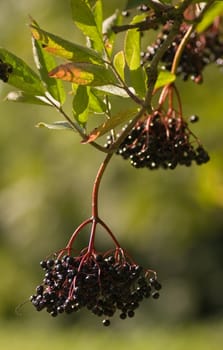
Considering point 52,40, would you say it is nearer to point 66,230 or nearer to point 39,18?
point 39,18

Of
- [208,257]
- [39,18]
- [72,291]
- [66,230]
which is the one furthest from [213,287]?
[72,291]

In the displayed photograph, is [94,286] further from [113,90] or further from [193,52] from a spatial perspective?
[193,52]

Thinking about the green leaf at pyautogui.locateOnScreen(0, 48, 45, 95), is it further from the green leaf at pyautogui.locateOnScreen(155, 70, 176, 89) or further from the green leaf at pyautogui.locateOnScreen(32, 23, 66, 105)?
the green leaf at pyautogui.locateOnScreen(155, 70, 176, 89)

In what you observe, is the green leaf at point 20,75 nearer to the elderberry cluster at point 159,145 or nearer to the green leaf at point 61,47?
the green leaf at point 61,47

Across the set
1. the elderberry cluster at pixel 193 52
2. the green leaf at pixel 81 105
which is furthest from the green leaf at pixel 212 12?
the elderberry cluster at pixel 193 52

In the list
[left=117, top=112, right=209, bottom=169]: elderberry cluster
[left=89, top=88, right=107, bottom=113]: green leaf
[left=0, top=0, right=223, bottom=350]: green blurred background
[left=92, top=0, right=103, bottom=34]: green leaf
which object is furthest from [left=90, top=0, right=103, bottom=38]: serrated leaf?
[left=0, top=0, right=223, bottom=350]: green blurred background
